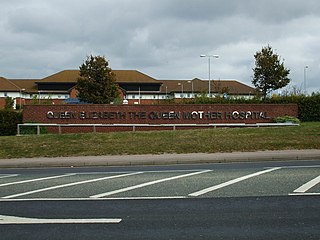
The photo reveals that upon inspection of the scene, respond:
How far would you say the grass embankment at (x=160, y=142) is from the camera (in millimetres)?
18109

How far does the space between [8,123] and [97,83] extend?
20107 millimetres

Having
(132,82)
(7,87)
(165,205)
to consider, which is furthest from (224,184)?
(7,87)

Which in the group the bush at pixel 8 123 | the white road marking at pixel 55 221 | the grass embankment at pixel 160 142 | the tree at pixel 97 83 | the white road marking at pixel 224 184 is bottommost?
the white road marking at pixel 55 221

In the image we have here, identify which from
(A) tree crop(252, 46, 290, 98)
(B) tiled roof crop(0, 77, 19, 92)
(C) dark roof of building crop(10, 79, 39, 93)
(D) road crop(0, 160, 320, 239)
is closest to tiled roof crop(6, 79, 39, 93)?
(C) dark roof of building crop(10, 79, 39, 93)

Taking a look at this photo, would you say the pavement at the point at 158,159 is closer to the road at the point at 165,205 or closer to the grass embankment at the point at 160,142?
the grass embankment at the point at 160,142

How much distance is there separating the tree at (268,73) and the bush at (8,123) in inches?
1150

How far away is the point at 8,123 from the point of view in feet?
99.9

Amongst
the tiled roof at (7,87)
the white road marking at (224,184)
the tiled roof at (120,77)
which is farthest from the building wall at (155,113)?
the tiled roof at (7,87)

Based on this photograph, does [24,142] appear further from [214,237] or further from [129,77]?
[129,77]

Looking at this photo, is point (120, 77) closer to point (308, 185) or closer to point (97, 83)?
point (97, 83)

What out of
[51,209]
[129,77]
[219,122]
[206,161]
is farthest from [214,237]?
[129,77]

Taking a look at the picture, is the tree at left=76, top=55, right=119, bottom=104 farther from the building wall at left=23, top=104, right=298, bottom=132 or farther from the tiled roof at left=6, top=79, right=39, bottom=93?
the tiled roof at left=6, top=79, right=39, bottom=93

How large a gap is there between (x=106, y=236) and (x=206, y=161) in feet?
32.0

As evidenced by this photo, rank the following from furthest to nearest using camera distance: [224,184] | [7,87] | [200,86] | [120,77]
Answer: [200,86] → [120,77] → [7,87] → [224,184]
